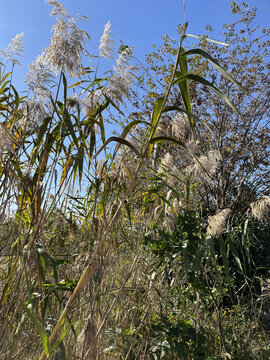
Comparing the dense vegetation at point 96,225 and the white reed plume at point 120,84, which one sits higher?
the white reed plume at point 120,84

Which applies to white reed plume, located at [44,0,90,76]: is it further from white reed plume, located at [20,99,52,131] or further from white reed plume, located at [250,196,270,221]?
white reed plume, located at [250,196,270,221]

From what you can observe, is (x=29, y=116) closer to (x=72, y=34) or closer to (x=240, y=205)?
(x=72, y=34)

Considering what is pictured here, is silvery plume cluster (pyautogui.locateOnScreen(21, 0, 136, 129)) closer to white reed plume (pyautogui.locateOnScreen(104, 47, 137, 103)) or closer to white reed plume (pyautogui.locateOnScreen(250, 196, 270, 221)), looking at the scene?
A: white reed plume (pyautogui.locateOnScreen(104, 47, 137, 103))

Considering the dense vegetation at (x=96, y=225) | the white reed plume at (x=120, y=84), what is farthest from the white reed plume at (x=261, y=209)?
the white reed plume at (x=120, y=84)

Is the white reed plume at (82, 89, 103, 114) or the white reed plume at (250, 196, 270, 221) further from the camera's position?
the white reed plume at (250, 196, 270, 221)

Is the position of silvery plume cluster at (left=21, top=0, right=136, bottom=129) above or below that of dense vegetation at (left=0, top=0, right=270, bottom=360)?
above

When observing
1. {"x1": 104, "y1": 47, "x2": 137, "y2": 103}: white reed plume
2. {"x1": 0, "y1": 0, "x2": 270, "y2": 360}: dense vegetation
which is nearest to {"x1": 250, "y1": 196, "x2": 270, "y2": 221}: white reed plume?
{"x1": 0, "y1": 0, "x2": 270, "y2": 360}: dense vegetation

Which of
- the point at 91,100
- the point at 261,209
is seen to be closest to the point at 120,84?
the point at 91,100

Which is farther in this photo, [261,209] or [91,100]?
[261,209]

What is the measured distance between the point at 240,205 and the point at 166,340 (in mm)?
5474

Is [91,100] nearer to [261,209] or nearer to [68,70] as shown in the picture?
[68,70]

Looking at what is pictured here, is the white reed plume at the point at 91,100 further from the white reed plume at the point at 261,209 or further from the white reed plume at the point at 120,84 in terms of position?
the white reed plume at the point at 261,209

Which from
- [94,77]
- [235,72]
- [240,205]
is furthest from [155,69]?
[94,77]

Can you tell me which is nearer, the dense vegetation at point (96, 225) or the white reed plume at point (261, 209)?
the dense vegetation at point (96, 225)
